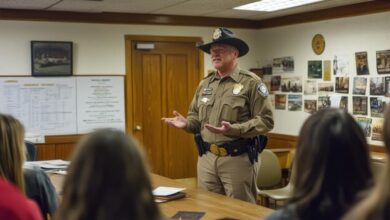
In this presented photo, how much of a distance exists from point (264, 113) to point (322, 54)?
2716 mm

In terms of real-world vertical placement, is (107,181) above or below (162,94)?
below

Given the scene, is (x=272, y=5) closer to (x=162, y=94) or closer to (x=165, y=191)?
(x=162, y=94)

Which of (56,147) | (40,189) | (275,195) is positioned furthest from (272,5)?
(40,189)

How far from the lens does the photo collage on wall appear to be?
18.1 ft

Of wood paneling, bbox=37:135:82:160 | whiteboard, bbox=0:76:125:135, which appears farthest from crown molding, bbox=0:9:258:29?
wood paneling, bbox=37:135:82:160

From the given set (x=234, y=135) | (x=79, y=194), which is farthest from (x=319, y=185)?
(x=234, y=135)

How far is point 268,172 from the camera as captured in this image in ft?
17.4

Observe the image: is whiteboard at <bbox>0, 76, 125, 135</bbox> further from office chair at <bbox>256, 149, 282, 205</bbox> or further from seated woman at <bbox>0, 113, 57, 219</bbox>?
seated woman at <bbox>0, 113, 57, 219</bbox>

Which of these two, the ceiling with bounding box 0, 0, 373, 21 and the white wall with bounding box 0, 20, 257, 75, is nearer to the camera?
the ceiling with bounding box 0, 0, 373, 21

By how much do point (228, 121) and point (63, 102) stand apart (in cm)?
277

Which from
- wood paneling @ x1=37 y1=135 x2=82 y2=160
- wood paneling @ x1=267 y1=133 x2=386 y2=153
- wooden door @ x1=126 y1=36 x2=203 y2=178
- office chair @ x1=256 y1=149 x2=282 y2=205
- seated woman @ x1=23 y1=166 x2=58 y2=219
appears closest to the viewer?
seated woman @ x1=23 y1=166 x2=58 y2=219

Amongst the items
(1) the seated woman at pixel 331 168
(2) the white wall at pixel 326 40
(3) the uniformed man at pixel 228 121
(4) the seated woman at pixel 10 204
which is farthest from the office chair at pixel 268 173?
(4) the seated woman at pixel 10 204

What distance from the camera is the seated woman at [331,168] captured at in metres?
1.49

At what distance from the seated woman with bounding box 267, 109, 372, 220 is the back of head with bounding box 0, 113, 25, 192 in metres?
1.09
